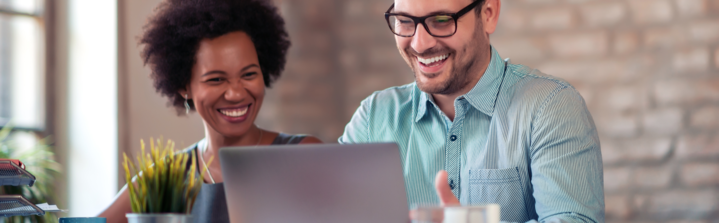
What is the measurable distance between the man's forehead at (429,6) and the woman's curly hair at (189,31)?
0.69 meters

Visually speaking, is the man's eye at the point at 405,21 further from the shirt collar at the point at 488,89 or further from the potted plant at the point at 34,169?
the potted plant at the point at 34,169

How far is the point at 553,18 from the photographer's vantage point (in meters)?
2.85

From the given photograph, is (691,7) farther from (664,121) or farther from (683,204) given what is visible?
(683,204)

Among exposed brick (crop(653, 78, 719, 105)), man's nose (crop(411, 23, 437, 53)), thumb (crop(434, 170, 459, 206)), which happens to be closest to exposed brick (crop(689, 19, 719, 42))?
exposed brick (crop(653, 78, 719, 105))

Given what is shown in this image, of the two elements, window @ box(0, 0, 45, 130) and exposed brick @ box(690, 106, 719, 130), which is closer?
exposed brick @ box(690, 106, 719, 130)

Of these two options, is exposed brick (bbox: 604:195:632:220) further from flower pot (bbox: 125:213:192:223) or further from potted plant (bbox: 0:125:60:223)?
potted plant (bbox: 0:125:60:223)

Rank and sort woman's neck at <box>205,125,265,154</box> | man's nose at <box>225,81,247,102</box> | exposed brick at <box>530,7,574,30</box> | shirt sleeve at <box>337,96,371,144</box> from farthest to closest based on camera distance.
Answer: exposed brick at <box>530,7,574,30</box> < woman's neck at <box>205,125,265,154</box> < man's nose at <box>225,81,247,102</box> < shirt sleeve at <box>337,96,371,144</box>

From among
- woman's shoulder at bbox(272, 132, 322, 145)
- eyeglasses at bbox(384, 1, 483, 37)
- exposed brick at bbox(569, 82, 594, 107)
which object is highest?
eyeglasses at bbox(384, 1, 483, 37)

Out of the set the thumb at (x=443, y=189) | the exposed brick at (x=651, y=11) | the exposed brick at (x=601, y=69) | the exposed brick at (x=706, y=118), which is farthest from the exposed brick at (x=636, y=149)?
the thumb at (x=443, y=189)

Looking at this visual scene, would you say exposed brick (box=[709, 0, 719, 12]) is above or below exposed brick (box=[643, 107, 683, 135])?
above

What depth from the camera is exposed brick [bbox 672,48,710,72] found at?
2467 millimetres

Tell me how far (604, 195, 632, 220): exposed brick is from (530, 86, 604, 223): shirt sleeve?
4.15 feet

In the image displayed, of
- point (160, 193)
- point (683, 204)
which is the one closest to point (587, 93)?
point (683, 204)

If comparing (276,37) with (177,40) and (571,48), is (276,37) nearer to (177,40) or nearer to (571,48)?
(177,40)
